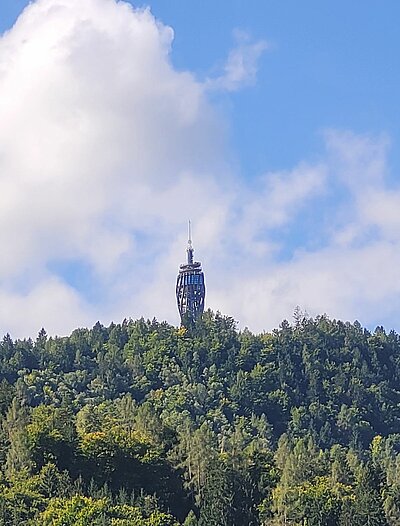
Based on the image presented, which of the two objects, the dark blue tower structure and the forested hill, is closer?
the forested hill

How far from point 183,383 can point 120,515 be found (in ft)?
243

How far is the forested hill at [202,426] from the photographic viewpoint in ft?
268

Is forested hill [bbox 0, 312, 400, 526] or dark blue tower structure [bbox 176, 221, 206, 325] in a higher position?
dark blue tower structure [bbox 176, 221, 206, 325]

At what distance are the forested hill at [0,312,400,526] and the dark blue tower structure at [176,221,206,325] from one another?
7164 mm

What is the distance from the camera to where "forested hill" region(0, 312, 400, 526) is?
81.8 meters

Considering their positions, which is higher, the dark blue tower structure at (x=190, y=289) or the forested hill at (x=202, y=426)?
the dark blue tower structure at (x=190, y=289)

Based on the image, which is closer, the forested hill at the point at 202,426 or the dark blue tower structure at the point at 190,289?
the forested hill at the point at 202,426

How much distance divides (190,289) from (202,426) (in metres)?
77.4

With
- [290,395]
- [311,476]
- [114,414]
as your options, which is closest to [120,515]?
[311,476]

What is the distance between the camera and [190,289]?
571ft

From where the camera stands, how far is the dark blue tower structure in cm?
17225

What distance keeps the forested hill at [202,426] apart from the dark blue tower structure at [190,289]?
7.16m

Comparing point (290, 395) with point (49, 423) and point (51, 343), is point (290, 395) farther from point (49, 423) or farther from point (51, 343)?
point (49, 423)

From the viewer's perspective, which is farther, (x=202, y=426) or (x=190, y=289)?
(x=190, y=289)
